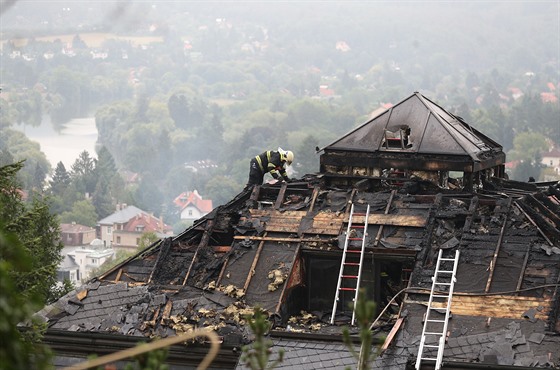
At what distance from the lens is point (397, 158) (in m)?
27.0

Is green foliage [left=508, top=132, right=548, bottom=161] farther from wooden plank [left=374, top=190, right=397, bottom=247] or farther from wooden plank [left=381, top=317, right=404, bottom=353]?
wooden plank [left=381, top=317, right=404, bottom=353]

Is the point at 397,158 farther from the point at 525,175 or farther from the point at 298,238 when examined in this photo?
the point at 525,175

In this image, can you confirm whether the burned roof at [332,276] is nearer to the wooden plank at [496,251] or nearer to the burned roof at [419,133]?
the wooden plank at [496,251]

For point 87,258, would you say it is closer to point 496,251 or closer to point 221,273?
point 221,273

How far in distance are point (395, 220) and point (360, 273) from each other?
159 cm

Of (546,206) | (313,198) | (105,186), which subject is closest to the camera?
(313,198)

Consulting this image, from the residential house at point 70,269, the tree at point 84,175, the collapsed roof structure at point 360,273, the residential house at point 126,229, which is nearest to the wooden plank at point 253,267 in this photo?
the collapsed roof structure at point 360,273

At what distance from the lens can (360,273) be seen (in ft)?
74.5

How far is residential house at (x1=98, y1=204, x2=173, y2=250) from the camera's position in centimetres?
14012

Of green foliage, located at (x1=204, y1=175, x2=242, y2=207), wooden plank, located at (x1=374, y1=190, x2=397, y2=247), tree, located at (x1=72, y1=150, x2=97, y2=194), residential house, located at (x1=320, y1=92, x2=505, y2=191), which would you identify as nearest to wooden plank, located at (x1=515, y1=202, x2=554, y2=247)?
wooden plank, located at (x1=374, y1=190, x2=397, y2=247)

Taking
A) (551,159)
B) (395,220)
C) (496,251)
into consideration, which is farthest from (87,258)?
(496,251)

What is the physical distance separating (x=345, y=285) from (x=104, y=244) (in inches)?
4615

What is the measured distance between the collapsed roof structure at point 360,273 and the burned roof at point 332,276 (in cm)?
3

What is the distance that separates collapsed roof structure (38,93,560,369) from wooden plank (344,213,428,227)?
0.04m
